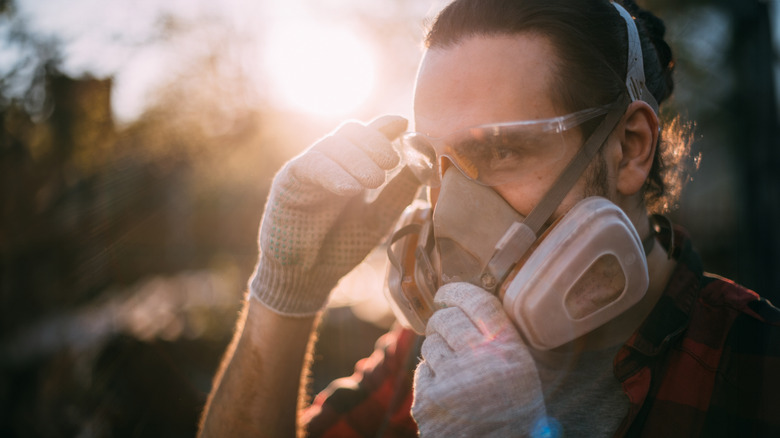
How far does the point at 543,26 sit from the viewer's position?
1598 mm

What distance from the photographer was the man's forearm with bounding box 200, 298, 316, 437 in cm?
201

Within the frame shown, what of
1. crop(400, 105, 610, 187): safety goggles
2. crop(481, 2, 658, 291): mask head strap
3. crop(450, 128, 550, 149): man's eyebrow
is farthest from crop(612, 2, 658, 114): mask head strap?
crop(450, 128, 550, 149): man's eyebrow

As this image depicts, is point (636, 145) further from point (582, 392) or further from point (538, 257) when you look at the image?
point (582, 392)

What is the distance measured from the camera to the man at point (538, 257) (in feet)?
4.27

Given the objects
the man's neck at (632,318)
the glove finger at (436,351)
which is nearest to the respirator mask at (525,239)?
the man's neck at (632,318)

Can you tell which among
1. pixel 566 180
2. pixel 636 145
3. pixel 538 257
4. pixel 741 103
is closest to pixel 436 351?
pixel 538 257

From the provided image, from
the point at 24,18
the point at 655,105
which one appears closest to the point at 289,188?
the point at 655,105

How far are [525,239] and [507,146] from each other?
0.33m

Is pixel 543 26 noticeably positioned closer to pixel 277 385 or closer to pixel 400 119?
pixel 400 119

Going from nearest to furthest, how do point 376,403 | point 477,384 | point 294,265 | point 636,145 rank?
point 477,384
point 636,145
point 294,265
point 376,403

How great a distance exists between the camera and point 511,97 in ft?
5.02

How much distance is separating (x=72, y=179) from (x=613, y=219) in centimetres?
417

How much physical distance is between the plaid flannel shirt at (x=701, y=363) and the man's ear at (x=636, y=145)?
410 mm

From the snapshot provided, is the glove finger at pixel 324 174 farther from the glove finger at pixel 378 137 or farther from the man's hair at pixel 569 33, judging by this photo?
the man's hair at pixel 569 33
